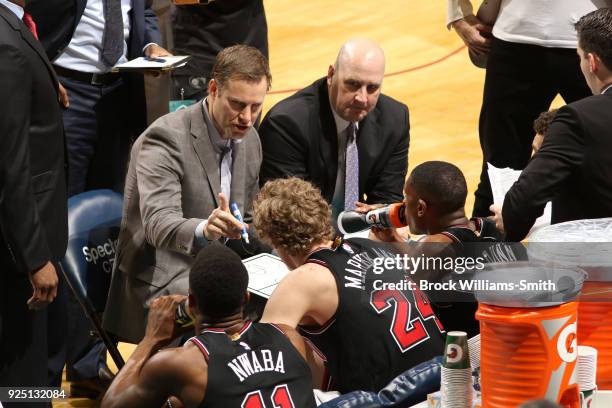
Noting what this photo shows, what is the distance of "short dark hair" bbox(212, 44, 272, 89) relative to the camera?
375 centimetres

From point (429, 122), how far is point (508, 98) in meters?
2.66

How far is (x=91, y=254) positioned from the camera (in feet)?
12.7

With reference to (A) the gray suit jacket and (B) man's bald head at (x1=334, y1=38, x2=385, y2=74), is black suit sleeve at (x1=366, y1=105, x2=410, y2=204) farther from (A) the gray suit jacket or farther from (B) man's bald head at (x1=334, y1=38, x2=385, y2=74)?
(A) the gray suit jacket

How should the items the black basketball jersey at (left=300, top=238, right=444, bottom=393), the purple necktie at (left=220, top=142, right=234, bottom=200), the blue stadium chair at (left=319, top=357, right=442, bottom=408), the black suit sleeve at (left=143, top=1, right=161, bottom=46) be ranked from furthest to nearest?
the black suit sleeve at (left=143, top=1, right=161, bottom=46) < the purple necktie at (left=220, top=142, right=234, bottom=200) < the black basketball jersey at (left=300, top=238, right=444, bottom=393) < the blue stadium chair at (left=319, top=357, right=442, bottom=408)

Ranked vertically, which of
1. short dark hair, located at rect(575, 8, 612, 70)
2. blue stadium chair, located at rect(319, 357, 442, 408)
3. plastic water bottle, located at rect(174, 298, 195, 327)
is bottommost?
blue stadium chair, located at rect(319, 357, 442, 408)

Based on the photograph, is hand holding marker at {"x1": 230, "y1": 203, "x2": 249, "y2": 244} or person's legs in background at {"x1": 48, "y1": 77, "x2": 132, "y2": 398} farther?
person's legs in background at {"x1": 48, "y1": 77, "x2": 132, "y2": 398}

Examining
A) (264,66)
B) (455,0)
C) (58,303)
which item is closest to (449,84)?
(455,0)

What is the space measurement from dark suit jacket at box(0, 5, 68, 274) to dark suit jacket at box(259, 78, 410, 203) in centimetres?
98

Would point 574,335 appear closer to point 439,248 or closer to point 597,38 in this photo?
point 439,248

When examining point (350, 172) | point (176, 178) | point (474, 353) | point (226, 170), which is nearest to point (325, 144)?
point (350, 172)

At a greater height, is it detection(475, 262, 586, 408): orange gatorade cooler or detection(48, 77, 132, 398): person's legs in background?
detection(475, 262, 586, 408): orange gatorade cooler

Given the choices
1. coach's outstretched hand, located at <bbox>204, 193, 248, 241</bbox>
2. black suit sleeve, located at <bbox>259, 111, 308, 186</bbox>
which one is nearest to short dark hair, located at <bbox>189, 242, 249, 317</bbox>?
coach's outstretched hand, located at <bbox>204, 193, 248, 241</bbox>

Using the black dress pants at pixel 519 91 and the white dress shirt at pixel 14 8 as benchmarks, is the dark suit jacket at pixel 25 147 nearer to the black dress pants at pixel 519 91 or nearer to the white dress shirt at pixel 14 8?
the white dress shirt at pixel 14 8

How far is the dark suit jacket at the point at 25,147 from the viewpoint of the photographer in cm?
316
